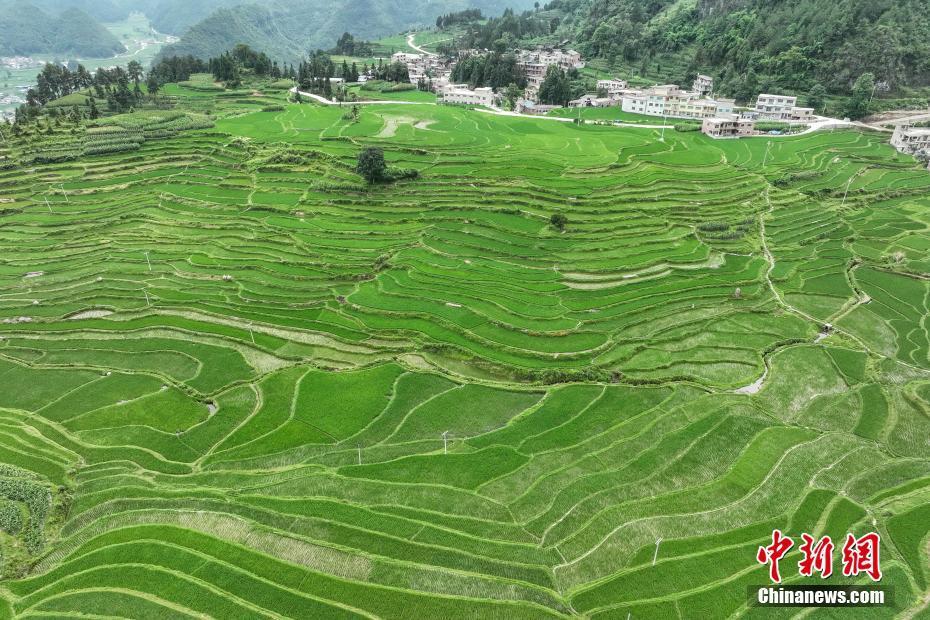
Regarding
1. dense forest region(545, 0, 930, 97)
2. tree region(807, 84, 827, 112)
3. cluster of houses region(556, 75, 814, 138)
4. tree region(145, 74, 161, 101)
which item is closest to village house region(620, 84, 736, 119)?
cluster of houses region(556, 75, 814, 138)

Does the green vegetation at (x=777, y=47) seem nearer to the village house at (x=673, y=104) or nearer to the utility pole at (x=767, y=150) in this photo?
the village house at (x=673, y=104)

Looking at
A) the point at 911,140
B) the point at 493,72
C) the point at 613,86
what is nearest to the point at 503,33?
the point at 493,72

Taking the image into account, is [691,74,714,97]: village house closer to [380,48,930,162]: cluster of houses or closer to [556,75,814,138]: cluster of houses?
[380,48,930,162]: cluster of houses

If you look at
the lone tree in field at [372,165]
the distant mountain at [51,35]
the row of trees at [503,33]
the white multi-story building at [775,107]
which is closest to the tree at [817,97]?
the white multi-story building at [775,107]

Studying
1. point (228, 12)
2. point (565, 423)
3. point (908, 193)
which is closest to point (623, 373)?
point (565, 423)

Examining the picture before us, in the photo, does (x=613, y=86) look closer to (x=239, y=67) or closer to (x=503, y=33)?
(x=503, y=33)

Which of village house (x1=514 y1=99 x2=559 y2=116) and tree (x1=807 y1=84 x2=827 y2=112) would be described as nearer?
tree (x1=807 y1=84 x2=827 y2=112)

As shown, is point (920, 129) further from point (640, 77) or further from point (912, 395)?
point (912, 395)
